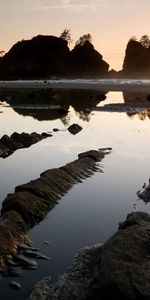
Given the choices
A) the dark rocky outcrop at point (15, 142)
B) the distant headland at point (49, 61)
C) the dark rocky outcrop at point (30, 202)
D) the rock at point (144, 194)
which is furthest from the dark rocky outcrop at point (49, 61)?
the rock at point (144, 194)

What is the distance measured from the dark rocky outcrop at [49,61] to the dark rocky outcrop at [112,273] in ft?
514

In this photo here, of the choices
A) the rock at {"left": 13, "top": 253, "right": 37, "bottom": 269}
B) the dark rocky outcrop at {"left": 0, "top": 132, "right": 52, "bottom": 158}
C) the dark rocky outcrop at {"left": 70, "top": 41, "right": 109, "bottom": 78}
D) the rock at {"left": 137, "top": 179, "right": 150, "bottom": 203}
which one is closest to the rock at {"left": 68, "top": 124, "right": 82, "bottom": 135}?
the dark rocky outcrop at {"left": 0, "top": 132, "right": 52, "bottom": 158}

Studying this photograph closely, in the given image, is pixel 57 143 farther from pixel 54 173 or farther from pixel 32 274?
pixel 32 274

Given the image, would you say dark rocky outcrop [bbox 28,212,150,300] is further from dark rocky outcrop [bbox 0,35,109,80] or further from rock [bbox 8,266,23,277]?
dark rocky outcrop [bbox 0,35,109,80]

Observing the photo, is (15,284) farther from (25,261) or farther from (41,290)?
(25,261)

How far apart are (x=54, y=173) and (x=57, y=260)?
298 inches

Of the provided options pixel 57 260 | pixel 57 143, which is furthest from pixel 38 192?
pixel 57 143

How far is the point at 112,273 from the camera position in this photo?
9.13 metres

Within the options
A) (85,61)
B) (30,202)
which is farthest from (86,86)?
(30,202)

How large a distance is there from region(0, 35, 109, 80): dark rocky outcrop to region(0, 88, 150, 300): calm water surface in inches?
5008

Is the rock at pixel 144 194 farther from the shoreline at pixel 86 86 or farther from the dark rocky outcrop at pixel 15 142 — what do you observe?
the shoreline at pixel 86 86

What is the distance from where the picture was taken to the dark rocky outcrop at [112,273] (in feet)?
29.3

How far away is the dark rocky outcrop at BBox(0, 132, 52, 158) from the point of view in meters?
28.9

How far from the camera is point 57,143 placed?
31.4m
